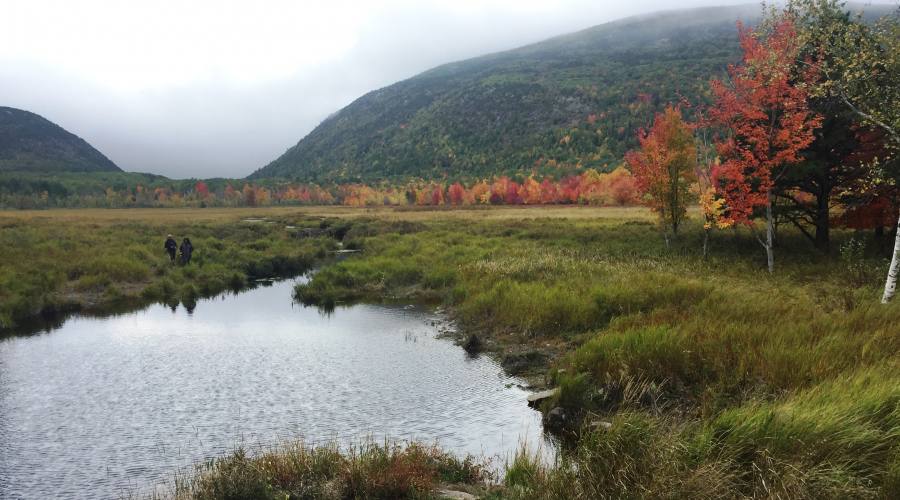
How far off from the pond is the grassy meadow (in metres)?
1.66

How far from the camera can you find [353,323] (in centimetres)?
2683

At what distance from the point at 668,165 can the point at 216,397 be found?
3113 centimetres

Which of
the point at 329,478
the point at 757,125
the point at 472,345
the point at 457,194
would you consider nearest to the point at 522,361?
the point at 472,345

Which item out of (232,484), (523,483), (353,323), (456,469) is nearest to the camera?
(232,484)

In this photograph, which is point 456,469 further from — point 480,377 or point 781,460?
point 480,377

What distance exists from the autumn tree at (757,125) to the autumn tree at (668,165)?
7.25 metres

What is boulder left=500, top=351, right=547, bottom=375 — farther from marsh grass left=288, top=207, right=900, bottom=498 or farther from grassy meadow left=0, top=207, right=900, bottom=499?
marsh grass left=288, top=207, right=900, bottom=498

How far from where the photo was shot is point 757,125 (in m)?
26.6

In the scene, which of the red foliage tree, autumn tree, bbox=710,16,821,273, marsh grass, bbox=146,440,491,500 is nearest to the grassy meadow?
marsh grass, bbox=146,440,491,500

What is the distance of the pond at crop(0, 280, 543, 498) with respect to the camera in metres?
12.5

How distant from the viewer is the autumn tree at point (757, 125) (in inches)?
971

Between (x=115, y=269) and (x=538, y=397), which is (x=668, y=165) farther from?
(x=115, y=269)

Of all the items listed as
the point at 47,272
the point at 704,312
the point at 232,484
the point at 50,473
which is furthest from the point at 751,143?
the point at 47,272

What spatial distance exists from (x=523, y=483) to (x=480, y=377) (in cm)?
836
